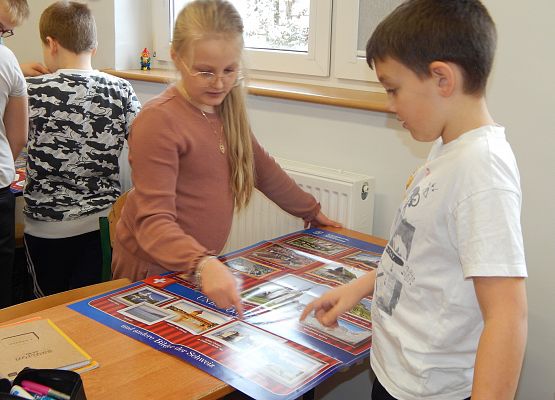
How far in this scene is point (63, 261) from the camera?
2453mm

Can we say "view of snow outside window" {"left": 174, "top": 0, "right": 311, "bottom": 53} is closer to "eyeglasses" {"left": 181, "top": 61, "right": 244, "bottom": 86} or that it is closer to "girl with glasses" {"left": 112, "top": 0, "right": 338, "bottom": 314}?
"girl with glasses" {"left": 112, "top": 0, "right": 338, "bottom": 314}

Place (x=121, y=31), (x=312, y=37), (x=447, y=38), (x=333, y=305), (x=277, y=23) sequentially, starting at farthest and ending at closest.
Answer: (x=121, y=31), (x=277, y=23), (x=312, y=37), (x=333, y=305), (x=447, y=38)

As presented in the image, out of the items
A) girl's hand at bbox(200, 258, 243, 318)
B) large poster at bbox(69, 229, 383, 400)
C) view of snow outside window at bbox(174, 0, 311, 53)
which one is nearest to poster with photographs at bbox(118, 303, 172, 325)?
large poster at bbox(69, 229, 383, 400)

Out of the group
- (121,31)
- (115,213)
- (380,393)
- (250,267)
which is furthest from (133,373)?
(121,31)

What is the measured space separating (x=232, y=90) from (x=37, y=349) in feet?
2.65

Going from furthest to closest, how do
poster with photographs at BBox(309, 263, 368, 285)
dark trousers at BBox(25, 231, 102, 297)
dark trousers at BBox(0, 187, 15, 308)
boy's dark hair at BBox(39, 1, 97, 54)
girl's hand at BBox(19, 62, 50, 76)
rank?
1. girl's hand at BBox(19, 62, 50, 76)
2. dark trousers at BBox(25, 231, 102, 297)
3. boy's dark hair at BBox(39, 1, 97, 54)
4. dark trousers at BBox(0, 187, 15, 308)
5. poster with photographs at BBox(309, 263, 368, 285)

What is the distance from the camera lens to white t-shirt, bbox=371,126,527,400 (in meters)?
0.85

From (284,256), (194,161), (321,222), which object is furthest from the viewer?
(321,222)

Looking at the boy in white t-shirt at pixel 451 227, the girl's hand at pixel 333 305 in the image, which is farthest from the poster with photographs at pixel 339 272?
the boy in white t-shirt at pixel 451 227

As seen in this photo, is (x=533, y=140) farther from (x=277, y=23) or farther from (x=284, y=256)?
Answer: (x=277, y=23)

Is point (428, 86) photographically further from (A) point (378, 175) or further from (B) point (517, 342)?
(A) point (378, 175)

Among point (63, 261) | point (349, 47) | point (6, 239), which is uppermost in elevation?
point (349, 47)

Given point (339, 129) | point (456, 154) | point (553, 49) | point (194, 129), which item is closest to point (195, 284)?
point (194, 129)

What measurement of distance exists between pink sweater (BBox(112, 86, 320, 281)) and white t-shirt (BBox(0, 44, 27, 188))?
0.65 metres
